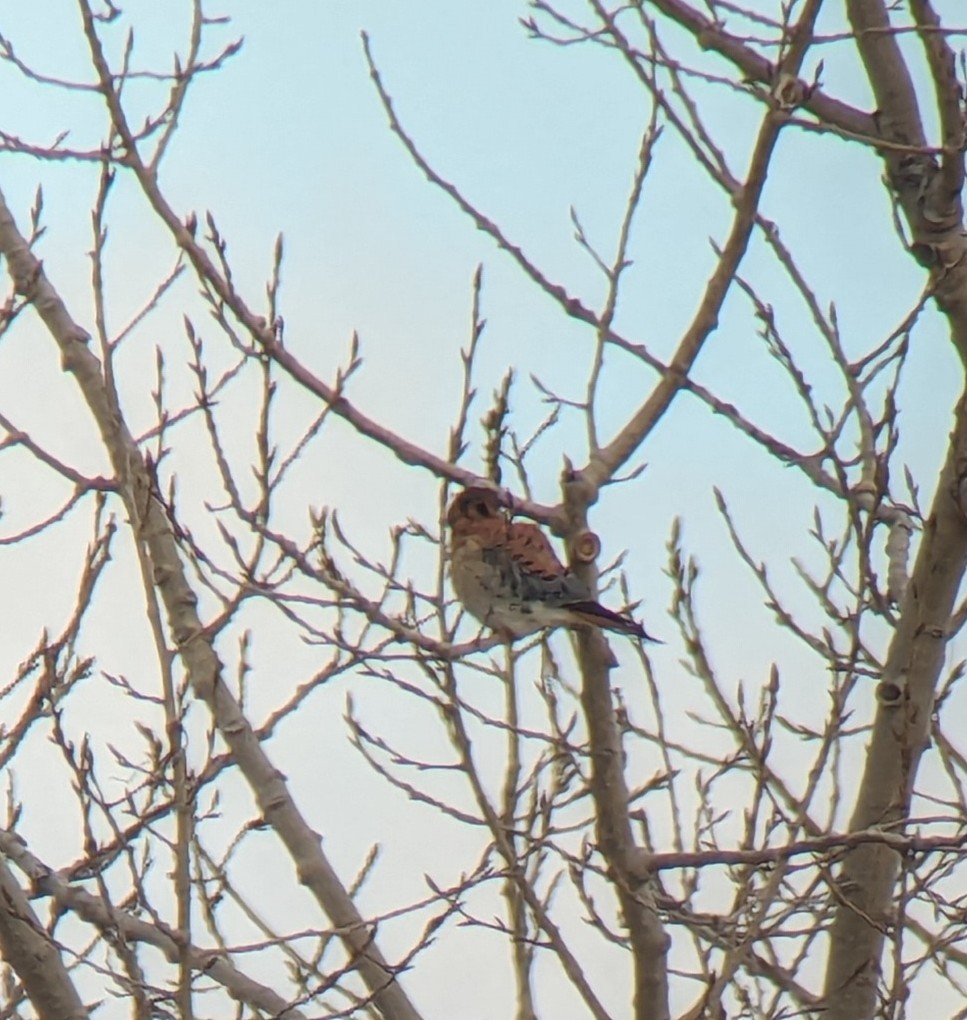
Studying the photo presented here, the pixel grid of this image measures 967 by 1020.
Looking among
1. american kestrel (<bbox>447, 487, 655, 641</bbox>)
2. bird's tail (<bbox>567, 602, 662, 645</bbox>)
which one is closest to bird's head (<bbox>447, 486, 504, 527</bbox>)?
american kestrel (<bbox>447, 487, 655, 641</bbox>)

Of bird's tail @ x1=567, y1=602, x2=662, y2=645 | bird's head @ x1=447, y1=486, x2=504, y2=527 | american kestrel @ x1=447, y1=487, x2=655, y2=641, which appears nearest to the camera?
bird's tail @ x1=567, y1=602, x2=662, y2=645

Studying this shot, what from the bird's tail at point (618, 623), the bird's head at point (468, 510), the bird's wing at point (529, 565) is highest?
the bird's head at point (468, 510)

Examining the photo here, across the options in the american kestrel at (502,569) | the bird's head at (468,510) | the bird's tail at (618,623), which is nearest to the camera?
the bird's tail at (618,623)

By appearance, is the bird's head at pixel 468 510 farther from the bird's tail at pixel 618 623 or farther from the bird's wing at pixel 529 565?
the bird's tail at pixel 618 623

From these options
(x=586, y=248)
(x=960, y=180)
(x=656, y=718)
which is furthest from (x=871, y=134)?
(x=656, y=718)

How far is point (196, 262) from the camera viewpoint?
9.64 ft

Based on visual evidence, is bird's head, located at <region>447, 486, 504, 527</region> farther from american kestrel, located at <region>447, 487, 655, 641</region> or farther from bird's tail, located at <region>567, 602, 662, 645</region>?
bird's tail, located at <region>567, 602, 662, 645</region>

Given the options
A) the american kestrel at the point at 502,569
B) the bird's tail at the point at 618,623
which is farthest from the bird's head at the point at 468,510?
the bird's tail at the point at 618,623

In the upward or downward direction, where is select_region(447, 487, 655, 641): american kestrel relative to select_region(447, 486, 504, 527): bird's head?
downward

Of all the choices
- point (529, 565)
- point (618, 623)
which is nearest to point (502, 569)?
point (529, 565)

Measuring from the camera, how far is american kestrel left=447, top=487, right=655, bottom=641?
4.24 metres

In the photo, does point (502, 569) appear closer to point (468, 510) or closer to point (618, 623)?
point (468, 510)

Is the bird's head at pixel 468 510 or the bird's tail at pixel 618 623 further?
the bird's head at pixel 468 510

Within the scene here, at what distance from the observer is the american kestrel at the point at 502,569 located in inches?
167
